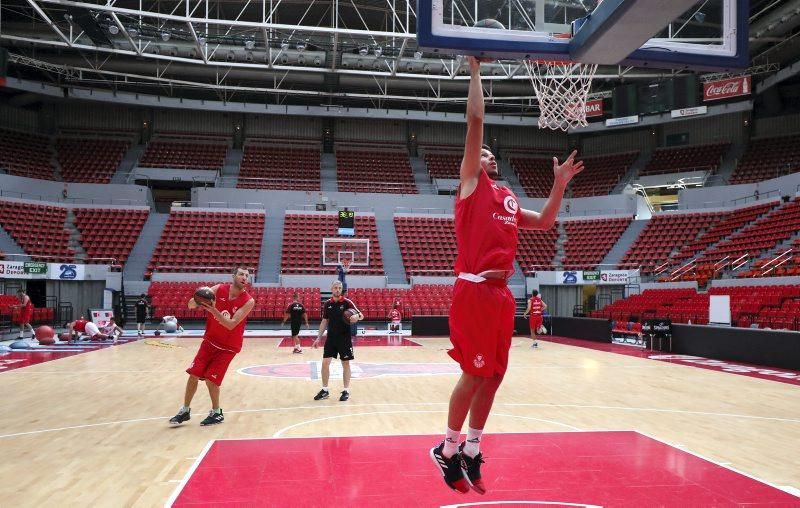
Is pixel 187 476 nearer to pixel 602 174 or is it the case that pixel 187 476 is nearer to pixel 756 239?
pixel 756 239

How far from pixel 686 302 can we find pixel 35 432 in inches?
813

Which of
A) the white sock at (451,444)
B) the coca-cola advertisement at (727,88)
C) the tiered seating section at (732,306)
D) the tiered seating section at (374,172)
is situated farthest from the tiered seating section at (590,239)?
the white sock at (451,444)

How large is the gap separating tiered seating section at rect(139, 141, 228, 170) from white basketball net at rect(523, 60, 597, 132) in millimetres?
28165

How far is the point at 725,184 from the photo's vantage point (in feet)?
107

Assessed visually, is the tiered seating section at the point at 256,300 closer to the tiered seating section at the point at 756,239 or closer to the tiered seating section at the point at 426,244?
the tiered seating section at the point at 426,244

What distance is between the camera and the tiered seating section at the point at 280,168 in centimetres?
3525

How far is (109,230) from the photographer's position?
29859mm

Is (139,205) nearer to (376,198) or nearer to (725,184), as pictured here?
(376,198)

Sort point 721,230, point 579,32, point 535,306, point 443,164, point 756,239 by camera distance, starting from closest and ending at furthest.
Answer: point 579,32 → point 535,306 → point 756,239 → point 721,230 → point 443,164

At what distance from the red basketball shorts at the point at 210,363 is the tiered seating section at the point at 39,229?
22.0 m

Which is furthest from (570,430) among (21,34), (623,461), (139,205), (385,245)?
(21,34)

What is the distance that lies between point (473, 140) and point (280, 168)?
1357 inches

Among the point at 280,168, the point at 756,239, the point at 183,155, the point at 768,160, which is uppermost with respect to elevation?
the point at 183,155

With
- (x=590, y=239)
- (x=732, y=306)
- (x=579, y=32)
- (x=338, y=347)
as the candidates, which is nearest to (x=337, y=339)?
(x=338, y=347)
